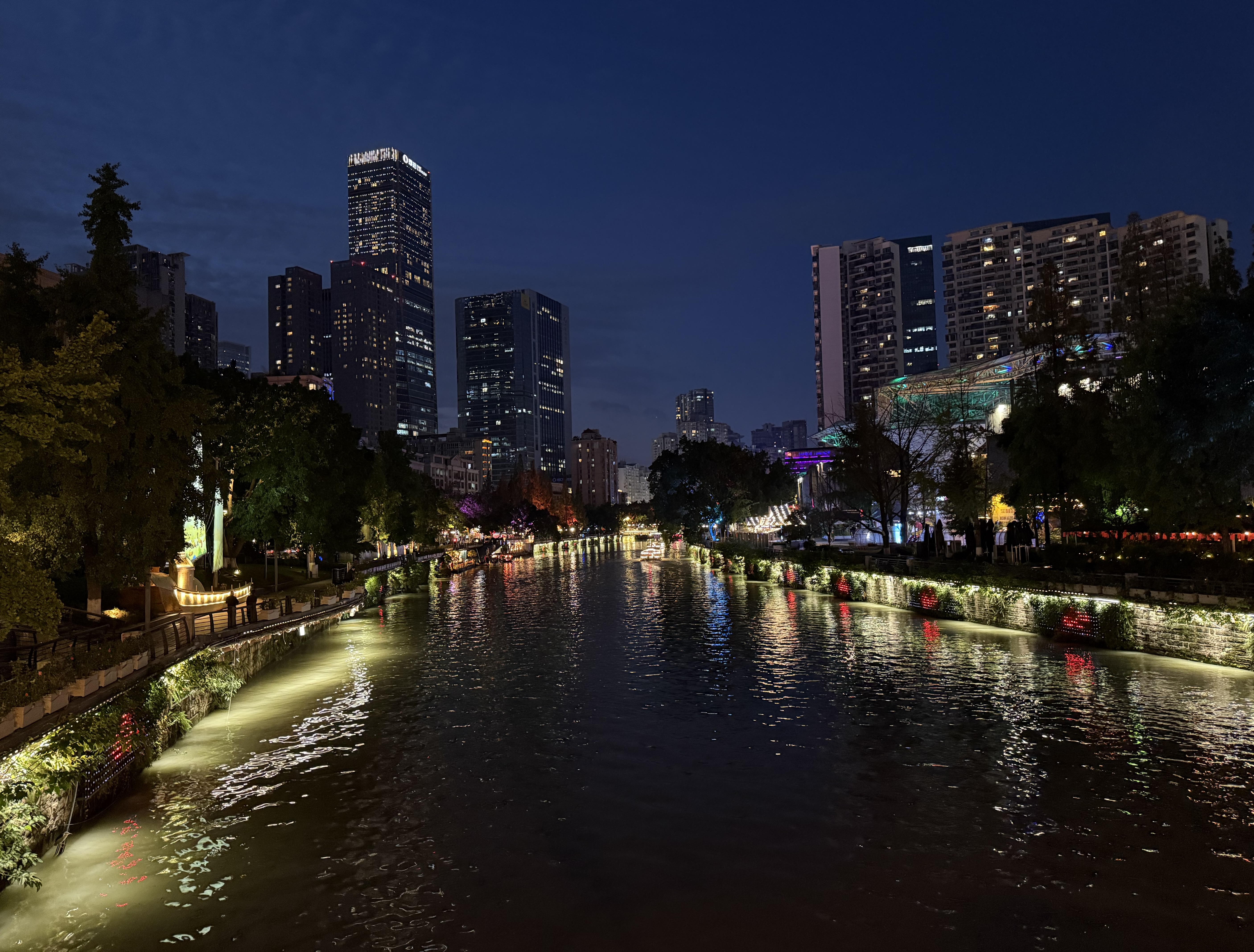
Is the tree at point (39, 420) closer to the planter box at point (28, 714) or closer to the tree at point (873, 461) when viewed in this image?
the planter box at point (28, 714)

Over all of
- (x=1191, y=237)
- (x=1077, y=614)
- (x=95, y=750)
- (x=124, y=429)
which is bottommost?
(x=95, y=750)

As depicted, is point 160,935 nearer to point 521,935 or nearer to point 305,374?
point 521,935

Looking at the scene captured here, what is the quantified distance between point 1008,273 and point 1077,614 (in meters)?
168

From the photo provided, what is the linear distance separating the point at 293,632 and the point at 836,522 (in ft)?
197

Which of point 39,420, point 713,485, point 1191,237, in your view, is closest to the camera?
point 39,420

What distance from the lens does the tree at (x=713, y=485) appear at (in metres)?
87.8

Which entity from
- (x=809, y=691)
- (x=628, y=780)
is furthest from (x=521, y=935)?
(x=809, y=691)

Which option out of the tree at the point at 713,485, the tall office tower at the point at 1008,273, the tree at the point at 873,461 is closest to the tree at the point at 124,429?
the tree at the point at 873,461

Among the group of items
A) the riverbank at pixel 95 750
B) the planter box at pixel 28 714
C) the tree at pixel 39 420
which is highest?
the tree at pixel 39 420

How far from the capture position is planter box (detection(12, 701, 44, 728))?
12.8m

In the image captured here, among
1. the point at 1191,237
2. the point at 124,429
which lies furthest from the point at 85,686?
the point at 1191,237

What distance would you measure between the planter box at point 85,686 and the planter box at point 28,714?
1.30m

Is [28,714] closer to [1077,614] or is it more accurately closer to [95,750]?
[95,750]

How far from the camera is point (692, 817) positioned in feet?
42.8
